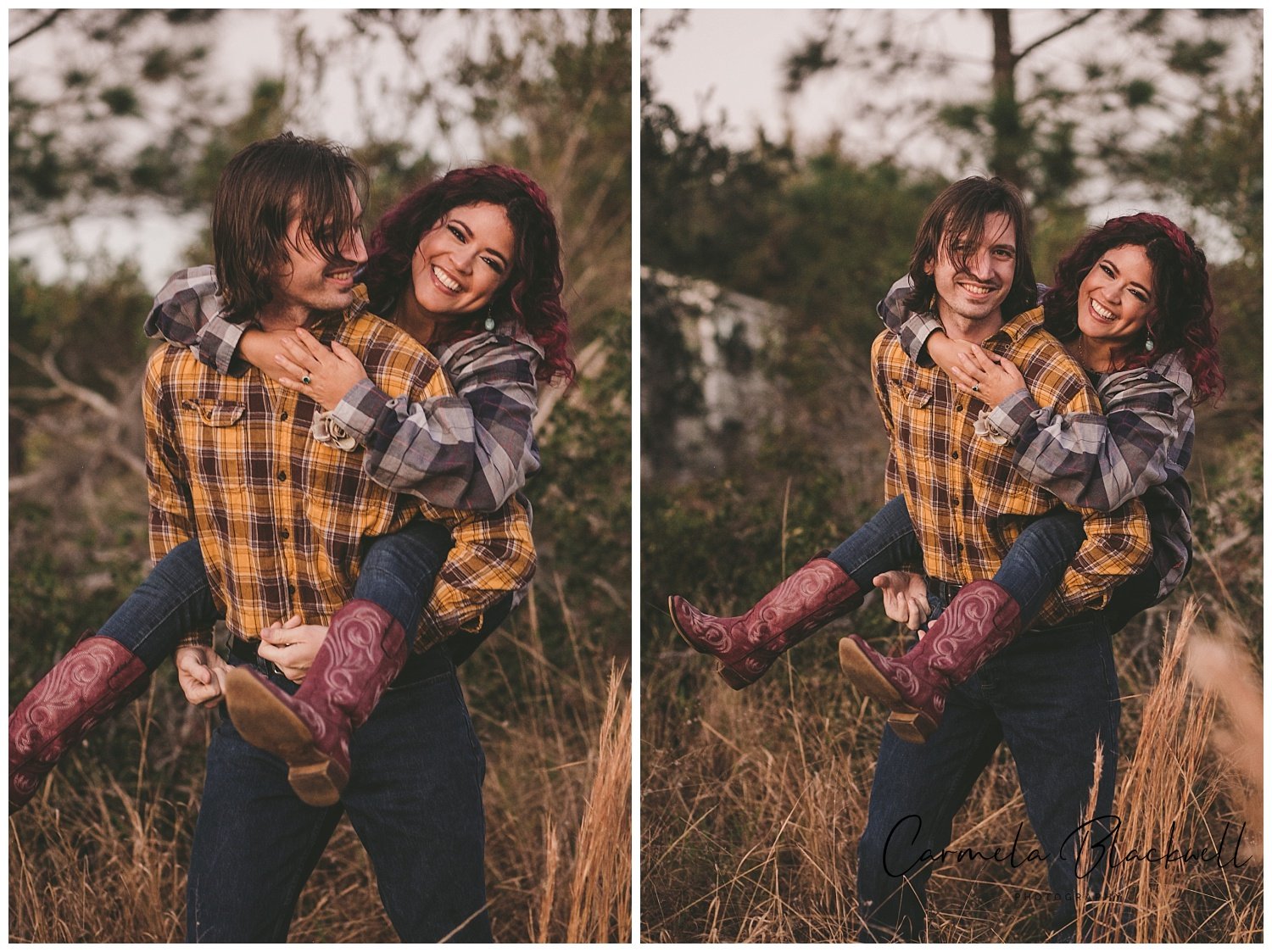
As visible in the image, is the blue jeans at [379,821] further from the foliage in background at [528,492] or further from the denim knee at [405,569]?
the foliage in background at [528,492]

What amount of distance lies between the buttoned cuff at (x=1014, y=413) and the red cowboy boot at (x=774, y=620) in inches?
20.0

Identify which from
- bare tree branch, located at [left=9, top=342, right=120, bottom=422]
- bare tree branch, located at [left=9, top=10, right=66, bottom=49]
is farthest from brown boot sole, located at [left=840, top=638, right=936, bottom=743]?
bare tree branch, located at [left=9, top=342, right=120, bottom=422]

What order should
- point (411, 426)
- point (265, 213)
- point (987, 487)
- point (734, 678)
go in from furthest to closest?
point (734, 678) → point (987, 487) → point (265, 213) → point (411, 426)

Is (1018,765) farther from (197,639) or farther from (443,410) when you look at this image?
(197,639)

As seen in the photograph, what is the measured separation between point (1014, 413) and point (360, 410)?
1.37 metres

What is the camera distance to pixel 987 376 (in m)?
2.71

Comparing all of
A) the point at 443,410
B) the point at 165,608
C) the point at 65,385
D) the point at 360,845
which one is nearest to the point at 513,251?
the point at 443,410

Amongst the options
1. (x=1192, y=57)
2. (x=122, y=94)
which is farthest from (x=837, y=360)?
(x=122, y=94)

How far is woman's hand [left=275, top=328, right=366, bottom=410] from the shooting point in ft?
8.08

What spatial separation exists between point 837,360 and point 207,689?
211 centimetres

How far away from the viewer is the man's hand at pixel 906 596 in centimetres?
286

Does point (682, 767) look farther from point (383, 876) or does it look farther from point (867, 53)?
point (867, 53)

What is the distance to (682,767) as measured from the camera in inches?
129

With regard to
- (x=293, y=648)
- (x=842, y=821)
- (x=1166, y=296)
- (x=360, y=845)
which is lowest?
(x=360, y=845)
